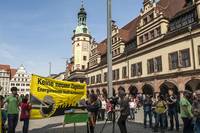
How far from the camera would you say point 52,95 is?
11484 millimetres

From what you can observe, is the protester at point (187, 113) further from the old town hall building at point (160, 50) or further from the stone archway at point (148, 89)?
the stone archway at point (148, 89)

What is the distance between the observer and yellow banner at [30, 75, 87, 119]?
34.9ft

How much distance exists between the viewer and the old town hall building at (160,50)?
23.8 m

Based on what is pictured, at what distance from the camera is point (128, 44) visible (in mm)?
37469

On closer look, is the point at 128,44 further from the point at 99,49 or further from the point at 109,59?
the point at 109,59

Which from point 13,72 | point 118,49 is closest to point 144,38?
point 118,49

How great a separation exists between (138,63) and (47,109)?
2254 cm

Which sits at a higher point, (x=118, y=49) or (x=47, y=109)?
(x=118, y=49)

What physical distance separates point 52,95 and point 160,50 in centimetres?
1907

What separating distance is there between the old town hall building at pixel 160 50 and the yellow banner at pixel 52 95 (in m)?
14.5

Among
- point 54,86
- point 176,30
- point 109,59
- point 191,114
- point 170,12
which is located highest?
point 170,12

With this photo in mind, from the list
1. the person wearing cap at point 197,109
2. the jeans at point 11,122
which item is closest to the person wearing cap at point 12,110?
the jeans at point 11,122


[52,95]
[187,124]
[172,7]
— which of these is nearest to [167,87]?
[172,7]

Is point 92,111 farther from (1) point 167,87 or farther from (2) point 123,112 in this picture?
(1) point 167,87
